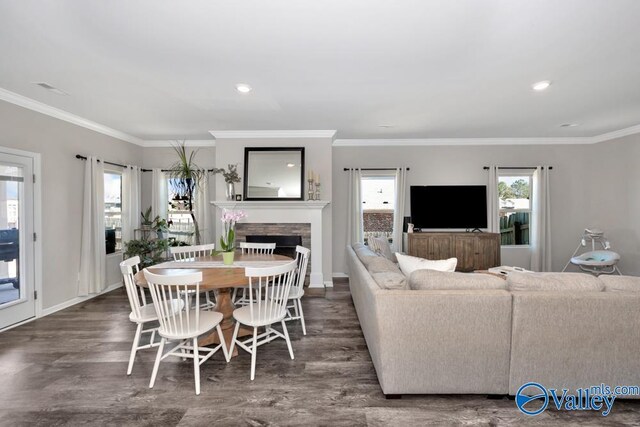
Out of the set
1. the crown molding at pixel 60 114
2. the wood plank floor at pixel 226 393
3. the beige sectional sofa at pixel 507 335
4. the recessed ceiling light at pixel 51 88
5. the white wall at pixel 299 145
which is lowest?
the wood plank floor at pixel 226 393

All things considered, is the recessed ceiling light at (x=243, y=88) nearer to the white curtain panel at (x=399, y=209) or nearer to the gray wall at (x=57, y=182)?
the gray wall at (x=57, y=182)

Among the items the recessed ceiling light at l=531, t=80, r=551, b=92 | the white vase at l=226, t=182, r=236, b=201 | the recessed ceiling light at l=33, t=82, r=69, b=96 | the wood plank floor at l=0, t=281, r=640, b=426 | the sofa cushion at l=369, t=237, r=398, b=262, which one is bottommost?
the wood plank floor at l=0, t=281, r=640, b=426

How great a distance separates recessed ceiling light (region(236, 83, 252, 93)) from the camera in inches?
124

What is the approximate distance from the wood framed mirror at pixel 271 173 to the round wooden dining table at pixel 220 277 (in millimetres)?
1822

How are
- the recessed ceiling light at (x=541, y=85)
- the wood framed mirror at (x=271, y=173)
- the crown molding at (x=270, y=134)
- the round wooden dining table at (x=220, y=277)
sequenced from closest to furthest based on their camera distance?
the round wooden dining table at (x=220, y=277), the recessed ceiling light at (x=541, y=85), the crown molding at (x=270, y=134), the wood framed mirror at (x=271, y=173)

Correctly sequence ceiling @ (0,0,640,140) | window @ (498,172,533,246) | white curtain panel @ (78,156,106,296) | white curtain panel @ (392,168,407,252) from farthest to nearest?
1. window @ (498,172,533,246)
2. white curtain panel @ (392,168,407,252)
3. white curtain panel @ (78,156,106,296)
4. ceiling @ (0,0,640,140)

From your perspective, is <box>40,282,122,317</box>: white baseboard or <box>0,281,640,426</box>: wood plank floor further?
<box>40,282,122,317</box>: white baseboard

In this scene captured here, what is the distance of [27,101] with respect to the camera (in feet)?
11.7

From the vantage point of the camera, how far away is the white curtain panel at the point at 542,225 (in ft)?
18.2

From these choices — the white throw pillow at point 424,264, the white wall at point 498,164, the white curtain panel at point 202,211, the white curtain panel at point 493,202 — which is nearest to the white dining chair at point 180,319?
the white throw pillow at point 424,264

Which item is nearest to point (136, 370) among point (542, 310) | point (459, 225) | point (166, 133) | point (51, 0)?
Result: point (51, 0)

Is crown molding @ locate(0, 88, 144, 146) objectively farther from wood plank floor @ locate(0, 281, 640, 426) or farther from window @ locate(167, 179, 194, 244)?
wood plank floor @ locate(0, 281, 640, 426)

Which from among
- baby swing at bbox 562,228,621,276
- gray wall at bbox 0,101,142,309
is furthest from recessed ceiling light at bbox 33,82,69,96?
baby swing at bbox 562,228,621,276

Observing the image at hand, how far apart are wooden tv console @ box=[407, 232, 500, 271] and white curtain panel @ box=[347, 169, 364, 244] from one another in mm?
948
